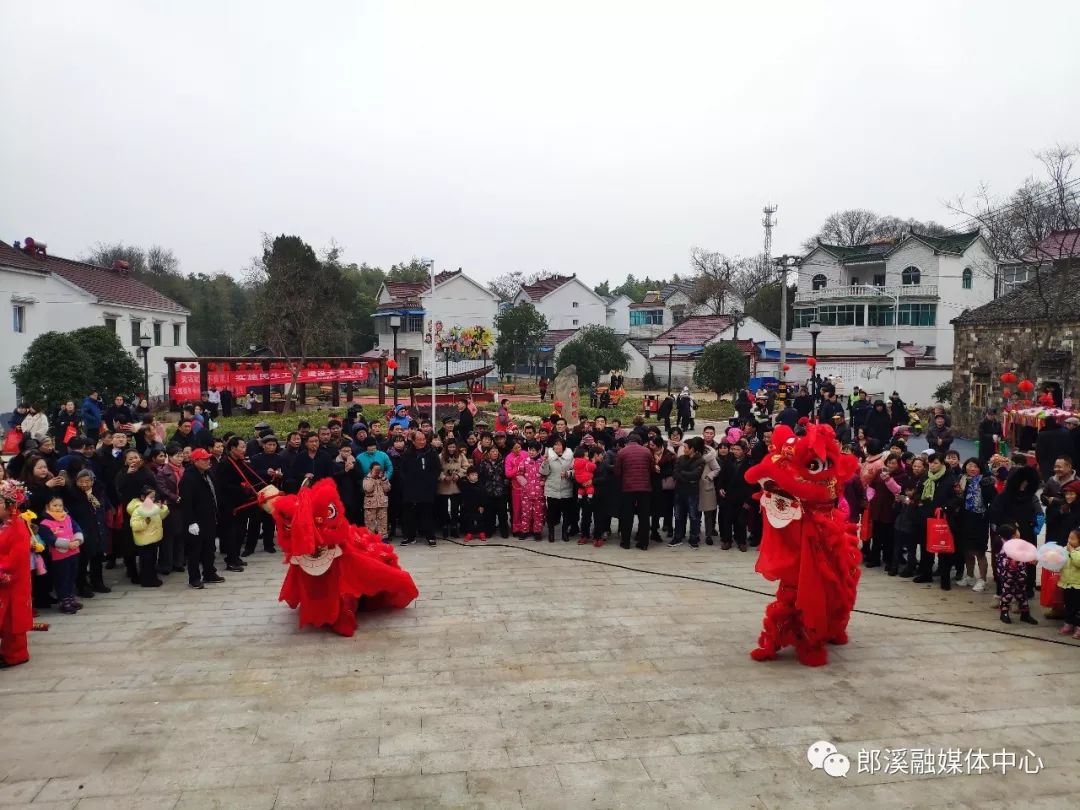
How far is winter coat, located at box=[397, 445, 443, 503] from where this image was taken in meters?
9.85

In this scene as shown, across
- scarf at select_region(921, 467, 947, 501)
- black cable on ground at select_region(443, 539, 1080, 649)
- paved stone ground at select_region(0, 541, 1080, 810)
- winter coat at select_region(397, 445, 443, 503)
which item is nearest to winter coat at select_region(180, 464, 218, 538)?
paved stone ground at select_region(0, 541, 1080, 810)

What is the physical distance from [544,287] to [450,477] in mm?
45537

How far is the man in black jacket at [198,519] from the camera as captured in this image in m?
8.15

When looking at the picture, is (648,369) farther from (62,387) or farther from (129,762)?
(129,762)

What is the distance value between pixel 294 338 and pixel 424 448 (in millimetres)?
27834

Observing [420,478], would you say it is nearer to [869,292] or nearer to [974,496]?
[974,496]

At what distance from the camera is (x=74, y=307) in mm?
27656

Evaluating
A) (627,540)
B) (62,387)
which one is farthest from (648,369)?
(627,540)

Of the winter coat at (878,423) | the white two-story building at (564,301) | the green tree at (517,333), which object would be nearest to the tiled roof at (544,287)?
the white two-story building at (564,301)

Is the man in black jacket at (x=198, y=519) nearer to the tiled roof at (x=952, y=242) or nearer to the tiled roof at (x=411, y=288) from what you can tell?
the tiled roof at (x=411, y=288)

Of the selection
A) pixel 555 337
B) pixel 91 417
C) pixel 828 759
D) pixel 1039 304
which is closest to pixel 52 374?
pixel 91 417

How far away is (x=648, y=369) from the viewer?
46.1m

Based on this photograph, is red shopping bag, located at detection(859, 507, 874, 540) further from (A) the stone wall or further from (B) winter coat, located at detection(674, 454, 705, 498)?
(A) the stone wall

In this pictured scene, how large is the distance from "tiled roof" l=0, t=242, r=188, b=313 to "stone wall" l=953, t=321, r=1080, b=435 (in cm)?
2873
